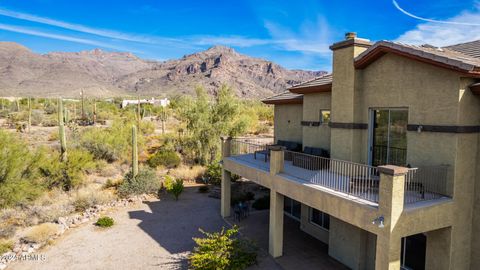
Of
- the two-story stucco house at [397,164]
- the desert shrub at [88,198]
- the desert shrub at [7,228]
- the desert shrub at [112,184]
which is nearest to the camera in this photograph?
the two-story stucco house at [397,164]

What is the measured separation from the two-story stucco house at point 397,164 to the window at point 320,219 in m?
0.44

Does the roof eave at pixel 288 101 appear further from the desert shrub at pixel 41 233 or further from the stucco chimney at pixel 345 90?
the desert shrub at pixel 41 233

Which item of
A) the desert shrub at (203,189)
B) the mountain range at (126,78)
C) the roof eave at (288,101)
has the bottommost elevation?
the desert shrub at (203,189)

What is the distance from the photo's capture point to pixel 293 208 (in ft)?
58.1

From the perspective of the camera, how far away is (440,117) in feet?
30.7

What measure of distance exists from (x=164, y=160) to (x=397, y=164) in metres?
21.4

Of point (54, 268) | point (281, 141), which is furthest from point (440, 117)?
point (54, 268)

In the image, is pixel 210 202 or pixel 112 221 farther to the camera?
pixel 210 202

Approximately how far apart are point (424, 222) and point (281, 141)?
1002cm

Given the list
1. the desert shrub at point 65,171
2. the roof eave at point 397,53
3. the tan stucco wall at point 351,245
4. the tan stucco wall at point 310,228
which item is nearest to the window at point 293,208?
the tan stucco wall at point 310,228

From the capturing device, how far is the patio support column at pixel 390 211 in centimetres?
781

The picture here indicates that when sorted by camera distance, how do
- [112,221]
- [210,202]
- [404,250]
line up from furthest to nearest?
[210,202] < [112,221] < [404,250]

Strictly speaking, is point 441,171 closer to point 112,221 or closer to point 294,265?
point 294,265

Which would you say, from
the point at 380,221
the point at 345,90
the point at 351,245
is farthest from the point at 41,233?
the point at 345,90
